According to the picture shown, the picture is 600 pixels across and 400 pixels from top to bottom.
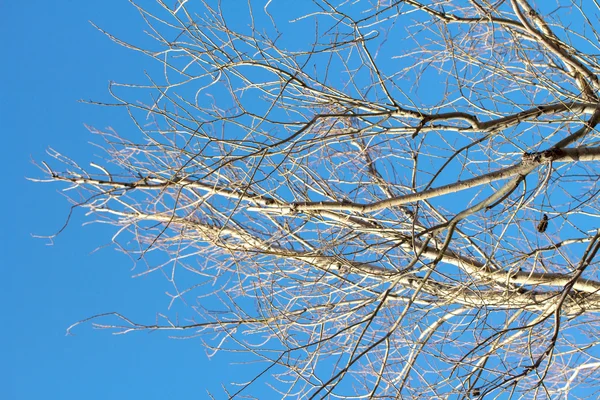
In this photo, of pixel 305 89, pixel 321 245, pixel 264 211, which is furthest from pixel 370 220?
pixel 305 89

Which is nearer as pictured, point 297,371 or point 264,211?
point 297,371

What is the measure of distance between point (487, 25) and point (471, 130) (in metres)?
1.26

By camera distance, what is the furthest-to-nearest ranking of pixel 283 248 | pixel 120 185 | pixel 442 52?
pixel 283 248
pixel 442 52
pixel 120 185

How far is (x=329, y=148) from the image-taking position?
4.84m

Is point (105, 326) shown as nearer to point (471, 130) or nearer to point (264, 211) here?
point (264, 211)

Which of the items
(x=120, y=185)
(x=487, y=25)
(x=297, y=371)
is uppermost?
(x=487, y=25)

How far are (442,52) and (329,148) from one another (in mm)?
985

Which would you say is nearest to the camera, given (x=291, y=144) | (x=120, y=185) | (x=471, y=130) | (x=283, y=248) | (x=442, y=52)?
(x=291, y=144)

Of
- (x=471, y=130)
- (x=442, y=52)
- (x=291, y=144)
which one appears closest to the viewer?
(x=291, y=144)

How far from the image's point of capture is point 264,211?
4.23 m

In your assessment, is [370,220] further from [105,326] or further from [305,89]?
[105,326]

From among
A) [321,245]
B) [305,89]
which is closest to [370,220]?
[321,245]

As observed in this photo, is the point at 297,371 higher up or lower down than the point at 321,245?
lower down

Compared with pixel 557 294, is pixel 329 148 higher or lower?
higher
